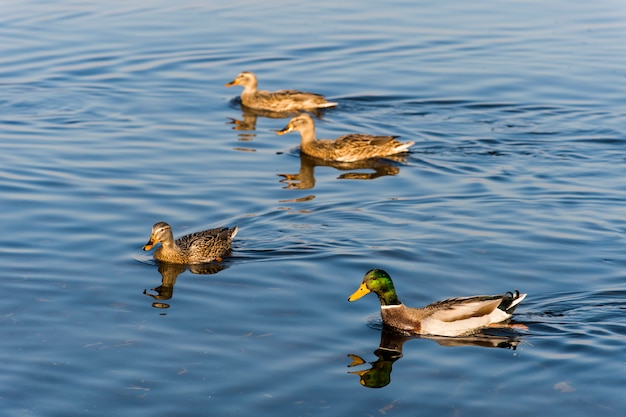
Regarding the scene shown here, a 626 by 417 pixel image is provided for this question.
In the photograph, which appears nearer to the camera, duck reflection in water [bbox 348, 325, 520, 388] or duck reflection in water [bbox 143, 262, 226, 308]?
duck reflection in water [bbox 348, 325, 520, 388]

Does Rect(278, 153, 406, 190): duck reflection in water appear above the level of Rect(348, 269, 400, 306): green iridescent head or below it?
above

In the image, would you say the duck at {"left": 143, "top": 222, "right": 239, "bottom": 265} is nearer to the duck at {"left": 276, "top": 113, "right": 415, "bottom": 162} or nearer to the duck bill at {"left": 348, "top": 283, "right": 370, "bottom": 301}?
the duck bill at {"left": 348, "top": 283, "right": 370, "bottom": 301}

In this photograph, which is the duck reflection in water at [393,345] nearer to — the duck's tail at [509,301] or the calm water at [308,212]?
the calm water at [308,212]

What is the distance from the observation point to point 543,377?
1068cm

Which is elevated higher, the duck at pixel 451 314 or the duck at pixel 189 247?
the duck at pixel 189 247

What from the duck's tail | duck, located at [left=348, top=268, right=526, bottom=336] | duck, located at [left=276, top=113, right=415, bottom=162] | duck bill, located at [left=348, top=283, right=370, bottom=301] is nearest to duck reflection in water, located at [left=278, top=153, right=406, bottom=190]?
duck, located at [left=276, top=113, right=415, bottom=162]

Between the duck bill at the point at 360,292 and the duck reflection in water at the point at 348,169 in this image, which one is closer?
the duck bill at the point at 360,292

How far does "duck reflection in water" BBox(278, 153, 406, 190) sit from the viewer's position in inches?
705

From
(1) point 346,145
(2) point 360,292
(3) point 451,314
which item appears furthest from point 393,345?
(1) point 346,145

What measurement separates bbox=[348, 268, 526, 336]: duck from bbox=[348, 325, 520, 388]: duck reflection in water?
0.07 m

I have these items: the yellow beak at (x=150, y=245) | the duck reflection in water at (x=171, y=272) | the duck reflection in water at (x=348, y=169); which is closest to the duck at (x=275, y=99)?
the duck reflection in water at (x=348, y=169)

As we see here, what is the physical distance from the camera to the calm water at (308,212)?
10742mm

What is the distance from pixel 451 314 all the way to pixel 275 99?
1127 centimetres

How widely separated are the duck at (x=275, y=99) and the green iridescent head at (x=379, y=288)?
9.56 m
